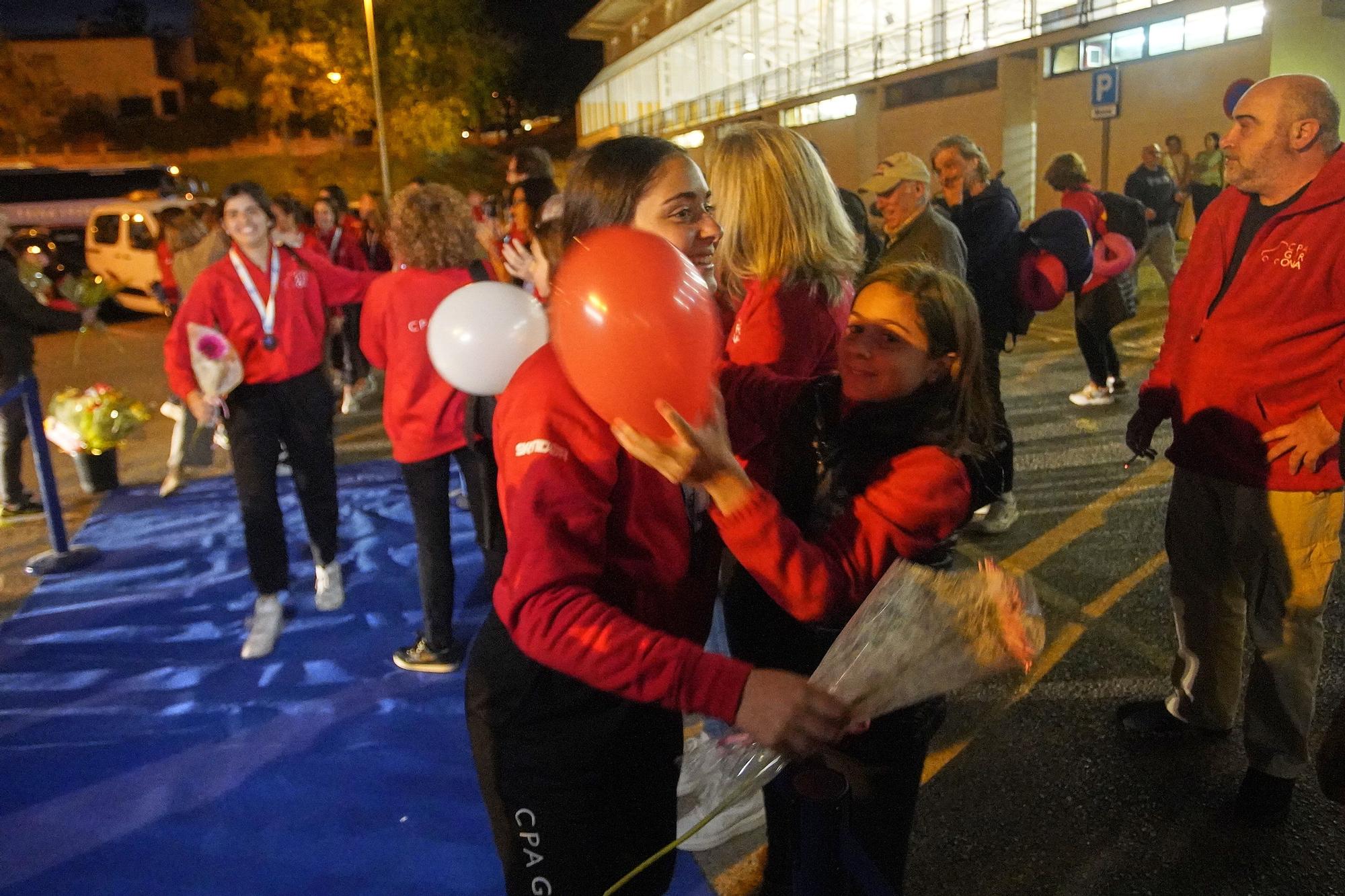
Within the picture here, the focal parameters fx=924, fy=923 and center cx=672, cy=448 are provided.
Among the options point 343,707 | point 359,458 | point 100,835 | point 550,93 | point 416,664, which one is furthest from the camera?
point 550,93

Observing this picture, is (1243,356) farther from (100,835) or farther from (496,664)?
(100,835)

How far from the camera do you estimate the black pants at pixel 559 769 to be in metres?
1.68

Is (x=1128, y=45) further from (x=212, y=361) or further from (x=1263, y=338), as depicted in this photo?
(x=212, y=361)

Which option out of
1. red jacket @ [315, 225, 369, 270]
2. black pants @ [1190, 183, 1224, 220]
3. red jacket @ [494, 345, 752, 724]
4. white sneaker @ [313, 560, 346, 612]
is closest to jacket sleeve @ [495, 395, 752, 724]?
red jacket @ [494, 345, 752, 724]

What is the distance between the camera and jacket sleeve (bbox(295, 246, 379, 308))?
451cm

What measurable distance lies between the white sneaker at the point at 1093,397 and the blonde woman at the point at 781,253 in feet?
18.6

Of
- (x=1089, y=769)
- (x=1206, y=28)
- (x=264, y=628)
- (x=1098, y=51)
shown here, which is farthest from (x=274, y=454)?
(x=1098, y=51)

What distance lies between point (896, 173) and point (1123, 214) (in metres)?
4.06

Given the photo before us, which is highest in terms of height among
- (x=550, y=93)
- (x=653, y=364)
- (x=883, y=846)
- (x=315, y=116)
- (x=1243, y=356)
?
(x=550, y=93)

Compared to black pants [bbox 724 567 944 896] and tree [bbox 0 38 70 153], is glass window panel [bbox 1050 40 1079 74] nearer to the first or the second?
black pants [bbox 724 567 944 896]

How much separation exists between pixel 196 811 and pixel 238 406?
1788 mm

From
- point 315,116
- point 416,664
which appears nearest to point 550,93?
point 315,116

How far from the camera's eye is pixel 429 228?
149 inches

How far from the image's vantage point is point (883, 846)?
79.0 inches
